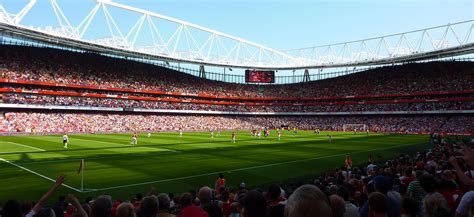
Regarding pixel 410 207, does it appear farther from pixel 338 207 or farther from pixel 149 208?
pixel 149 208

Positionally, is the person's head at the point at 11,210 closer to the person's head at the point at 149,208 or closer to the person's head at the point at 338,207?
the person's head at the point at 149,208

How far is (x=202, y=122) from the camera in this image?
83.9 m

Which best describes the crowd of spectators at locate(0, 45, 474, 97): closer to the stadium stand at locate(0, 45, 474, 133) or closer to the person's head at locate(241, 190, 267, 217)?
the stadium stand at locate(0, 45, 474, 133)

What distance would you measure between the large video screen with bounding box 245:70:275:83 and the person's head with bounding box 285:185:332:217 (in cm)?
9971

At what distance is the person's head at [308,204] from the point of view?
2.48m

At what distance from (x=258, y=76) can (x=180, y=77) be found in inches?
945

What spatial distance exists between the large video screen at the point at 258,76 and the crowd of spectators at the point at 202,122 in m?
11.9

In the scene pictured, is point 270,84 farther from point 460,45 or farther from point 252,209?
point 252,209

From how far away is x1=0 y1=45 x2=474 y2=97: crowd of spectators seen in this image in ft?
220

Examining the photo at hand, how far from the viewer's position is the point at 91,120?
65875 mm

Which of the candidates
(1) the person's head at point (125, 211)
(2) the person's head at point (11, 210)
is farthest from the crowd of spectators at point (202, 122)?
(1) the person's head at point (125, 211)

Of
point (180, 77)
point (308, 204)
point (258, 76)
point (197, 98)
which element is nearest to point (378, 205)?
point (308, 204)

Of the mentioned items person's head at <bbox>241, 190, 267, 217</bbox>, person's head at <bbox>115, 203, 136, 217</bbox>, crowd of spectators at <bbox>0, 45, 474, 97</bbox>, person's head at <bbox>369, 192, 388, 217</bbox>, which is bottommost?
person's head at <bbox>115, 203, 136, 217</bbox>

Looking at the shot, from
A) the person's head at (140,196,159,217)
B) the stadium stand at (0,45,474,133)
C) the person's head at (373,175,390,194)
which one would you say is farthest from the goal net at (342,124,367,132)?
the person's head at (140,196,159,217)
